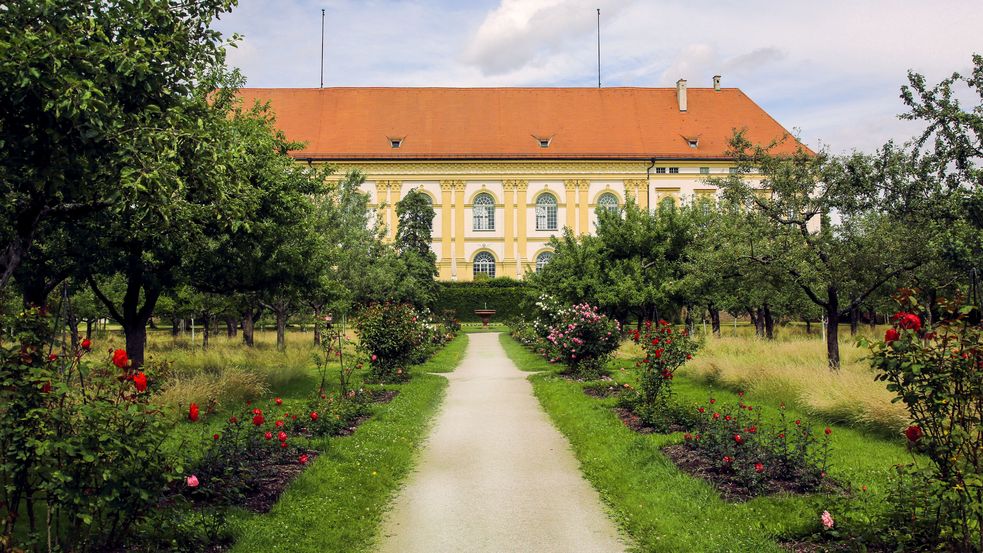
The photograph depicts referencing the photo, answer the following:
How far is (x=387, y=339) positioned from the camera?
1647 cm

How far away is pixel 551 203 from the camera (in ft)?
208

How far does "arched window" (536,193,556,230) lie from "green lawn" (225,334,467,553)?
171 ft

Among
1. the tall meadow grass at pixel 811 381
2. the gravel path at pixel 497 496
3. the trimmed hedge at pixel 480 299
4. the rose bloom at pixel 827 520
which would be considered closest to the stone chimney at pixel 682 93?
the trimmed hedge at pixel 480 299

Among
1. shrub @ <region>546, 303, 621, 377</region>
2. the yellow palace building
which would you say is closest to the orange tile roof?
the yellow palace building

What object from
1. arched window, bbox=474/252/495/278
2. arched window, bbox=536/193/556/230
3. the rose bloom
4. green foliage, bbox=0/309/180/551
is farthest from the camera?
arched window, bbox=474/252/495/278

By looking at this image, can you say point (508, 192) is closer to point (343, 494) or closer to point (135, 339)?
point (135, 339)

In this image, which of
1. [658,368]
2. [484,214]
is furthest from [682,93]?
[658,368]

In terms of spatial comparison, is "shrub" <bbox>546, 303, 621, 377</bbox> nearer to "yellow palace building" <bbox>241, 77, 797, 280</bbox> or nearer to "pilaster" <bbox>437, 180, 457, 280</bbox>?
"yellow palace building" <bbox>241, 77, 797, 280</bbox>

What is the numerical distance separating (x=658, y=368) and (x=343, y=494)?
5830 millimetres

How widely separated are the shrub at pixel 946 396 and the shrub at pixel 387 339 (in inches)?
485

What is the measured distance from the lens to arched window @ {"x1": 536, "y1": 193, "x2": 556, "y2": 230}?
2489 inches

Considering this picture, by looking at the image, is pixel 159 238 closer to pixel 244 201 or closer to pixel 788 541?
pixel 244 201

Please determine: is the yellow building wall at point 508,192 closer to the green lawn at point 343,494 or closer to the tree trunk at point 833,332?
the tree trunk at point 833,332

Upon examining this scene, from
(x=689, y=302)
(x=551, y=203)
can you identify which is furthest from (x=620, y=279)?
(x=551, y=203)
